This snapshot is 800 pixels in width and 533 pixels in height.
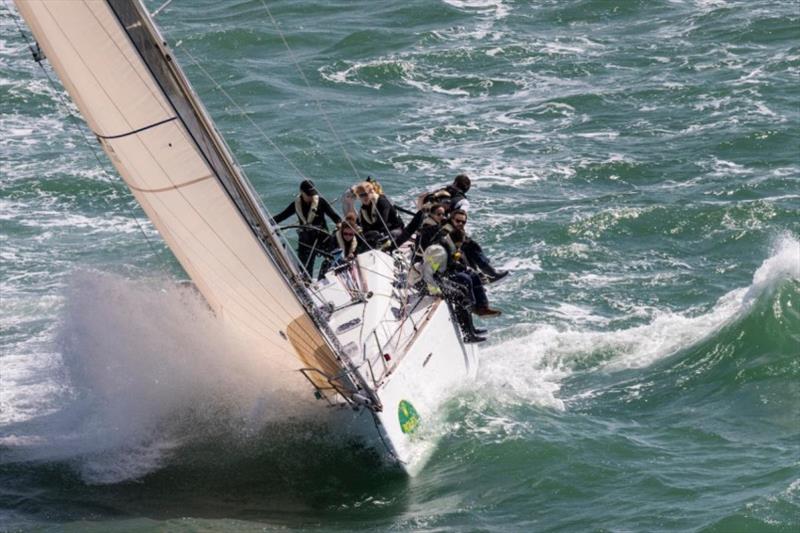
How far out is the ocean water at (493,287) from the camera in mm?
14195

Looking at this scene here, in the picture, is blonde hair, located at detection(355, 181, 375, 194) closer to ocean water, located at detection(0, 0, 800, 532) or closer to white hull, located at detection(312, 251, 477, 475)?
white hull, located at detection(312, 251, 477, 475)

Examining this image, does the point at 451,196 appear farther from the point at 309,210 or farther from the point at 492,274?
the point at 309,210

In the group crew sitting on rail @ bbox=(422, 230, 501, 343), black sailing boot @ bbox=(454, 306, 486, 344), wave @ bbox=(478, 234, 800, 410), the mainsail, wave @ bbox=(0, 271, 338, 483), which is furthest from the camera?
wave @ bbox=(478, 234, 800, 410)

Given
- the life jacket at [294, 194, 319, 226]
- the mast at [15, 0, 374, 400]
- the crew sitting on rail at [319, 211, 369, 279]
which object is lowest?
the crew sitting on rail at [319, 211, 369, 279]

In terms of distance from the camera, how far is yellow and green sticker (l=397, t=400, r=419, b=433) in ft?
46.6

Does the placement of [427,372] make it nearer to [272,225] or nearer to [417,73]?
[272,225]

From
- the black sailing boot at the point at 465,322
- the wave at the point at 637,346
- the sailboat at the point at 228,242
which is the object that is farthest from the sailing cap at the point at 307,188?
the wave at the point at 637,346

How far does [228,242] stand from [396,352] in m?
2.25

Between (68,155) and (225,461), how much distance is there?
12.9m

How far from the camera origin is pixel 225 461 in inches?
582

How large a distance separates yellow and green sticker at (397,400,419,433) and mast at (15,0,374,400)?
25.9 inches

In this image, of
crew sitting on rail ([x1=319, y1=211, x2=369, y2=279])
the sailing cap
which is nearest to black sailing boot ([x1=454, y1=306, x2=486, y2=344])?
crew sitting on rail ([x1=319, y1=211, x2=369, y2=279])

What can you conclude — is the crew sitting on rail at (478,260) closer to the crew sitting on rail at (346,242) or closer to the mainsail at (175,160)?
the crew sitting on rail at (346,242)

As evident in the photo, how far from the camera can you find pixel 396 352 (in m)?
14.8
